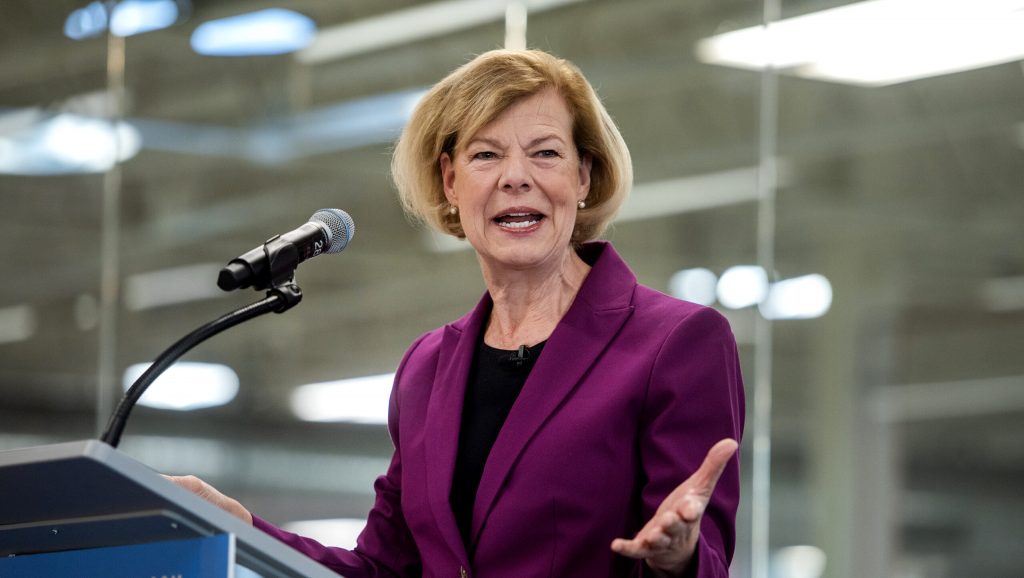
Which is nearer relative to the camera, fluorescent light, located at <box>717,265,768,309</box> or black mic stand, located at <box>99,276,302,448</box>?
black mic stand, located at <box>99,276,302,448</box>

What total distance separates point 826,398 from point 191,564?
3.29m

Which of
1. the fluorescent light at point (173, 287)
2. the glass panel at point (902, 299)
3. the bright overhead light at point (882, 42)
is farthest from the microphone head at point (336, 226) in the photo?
the fluorescent light at point (173, 287)

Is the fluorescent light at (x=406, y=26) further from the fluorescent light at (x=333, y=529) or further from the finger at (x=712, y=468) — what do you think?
the finger at (x=712, y=468)

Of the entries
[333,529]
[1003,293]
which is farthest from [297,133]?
[1003,293]

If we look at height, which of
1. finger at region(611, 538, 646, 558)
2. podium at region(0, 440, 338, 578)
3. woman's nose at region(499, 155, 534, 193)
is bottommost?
finger at region(611, 538, 646, 558)

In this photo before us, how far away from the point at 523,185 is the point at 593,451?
0.47 meters

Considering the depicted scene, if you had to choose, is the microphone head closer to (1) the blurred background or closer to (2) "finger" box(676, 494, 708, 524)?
(2) "finger" box(676, 494, 708, 524)

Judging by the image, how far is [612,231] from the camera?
4816 millimetres

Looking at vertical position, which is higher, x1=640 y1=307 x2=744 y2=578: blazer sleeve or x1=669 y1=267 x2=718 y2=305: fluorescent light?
x1=669 y1=267 x2=718 y2=305: fluorescent light

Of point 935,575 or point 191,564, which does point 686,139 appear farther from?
point 191,564

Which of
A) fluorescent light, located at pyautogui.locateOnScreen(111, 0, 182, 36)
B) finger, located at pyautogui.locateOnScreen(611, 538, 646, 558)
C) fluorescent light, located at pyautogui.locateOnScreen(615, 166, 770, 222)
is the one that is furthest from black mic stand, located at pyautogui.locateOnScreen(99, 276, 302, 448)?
fluorescent light, located at pyautogui.locateOnScreen(111, 0, 182, 36)

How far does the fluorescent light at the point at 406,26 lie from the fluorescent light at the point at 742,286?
1.21 meters

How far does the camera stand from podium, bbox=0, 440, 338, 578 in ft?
4.65

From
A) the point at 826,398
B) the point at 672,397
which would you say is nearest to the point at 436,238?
the point at 826,398
